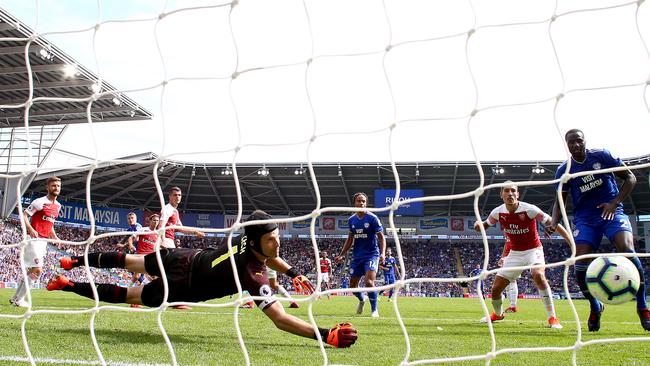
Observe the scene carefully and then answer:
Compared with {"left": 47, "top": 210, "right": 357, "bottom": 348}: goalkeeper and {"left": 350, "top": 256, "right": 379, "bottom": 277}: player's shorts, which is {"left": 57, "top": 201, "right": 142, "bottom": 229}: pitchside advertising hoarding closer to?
{"left": 350, "top": 256, "right": 379, "bottom": 277}: player's shorts

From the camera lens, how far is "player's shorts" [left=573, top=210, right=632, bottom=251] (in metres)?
5.59

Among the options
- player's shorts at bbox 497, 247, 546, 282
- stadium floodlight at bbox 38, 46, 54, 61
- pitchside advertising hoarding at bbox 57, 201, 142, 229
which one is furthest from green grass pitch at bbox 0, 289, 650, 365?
pitchside advertising hoarding at bbox 57, 201, 142, 229

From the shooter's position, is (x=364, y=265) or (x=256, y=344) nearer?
(x=256, y=344)

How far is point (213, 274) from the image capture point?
438 centimetres

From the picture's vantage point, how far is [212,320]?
255 inches

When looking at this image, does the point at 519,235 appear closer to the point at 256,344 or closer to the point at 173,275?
the point at 256,344

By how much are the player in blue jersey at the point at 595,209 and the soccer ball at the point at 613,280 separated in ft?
2.89

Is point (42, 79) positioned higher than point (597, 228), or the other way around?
point (42, 79)

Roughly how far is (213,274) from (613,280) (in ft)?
10.4

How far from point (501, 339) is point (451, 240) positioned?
3516 centimetres

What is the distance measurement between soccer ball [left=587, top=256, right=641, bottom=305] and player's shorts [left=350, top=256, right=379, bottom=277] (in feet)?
14.9

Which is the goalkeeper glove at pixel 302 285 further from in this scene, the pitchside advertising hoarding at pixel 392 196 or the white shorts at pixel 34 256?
the pitchside advertising hoarding at pixel 392 196

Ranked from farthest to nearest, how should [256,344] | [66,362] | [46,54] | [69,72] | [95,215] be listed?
[95,215]
[69,72]
[46,54]
[256,344]
[66,362]

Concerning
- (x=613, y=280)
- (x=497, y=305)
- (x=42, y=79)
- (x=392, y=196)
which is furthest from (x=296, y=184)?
(x=613, y=280)
